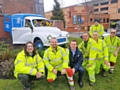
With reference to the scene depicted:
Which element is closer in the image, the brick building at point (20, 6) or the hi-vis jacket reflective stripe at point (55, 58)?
the hi-vis jacket reflective stripe at point (55, 58)

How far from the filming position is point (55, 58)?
12.7ft

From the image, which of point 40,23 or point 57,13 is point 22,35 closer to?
point 40,23

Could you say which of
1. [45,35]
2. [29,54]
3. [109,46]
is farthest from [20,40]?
[109,46]

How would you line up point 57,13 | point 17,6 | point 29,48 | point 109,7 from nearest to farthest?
1. point 29,48
2. point 17,6
3. point 57,13
4. point 109,7

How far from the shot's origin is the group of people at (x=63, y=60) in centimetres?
352

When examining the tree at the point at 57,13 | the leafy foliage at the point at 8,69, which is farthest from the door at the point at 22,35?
the tree at the point at 57,13

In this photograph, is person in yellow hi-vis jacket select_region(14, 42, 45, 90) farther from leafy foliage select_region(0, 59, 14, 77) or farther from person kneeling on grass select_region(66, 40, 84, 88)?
leafy foliage select_region(0, 59, 14, 77)

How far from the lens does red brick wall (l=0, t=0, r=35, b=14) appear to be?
2098 cm

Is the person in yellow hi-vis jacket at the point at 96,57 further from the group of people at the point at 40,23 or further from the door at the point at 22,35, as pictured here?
the group of people at the point at 40,23

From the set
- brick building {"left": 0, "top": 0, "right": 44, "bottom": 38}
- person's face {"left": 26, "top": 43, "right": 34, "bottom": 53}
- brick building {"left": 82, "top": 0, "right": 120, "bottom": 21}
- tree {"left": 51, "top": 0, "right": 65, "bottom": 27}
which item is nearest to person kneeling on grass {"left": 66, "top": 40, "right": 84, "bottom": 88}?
person's face {"left": 26, "top": 43, "right": 34, "bottom": 53}

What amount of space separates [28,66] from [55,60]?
795mm

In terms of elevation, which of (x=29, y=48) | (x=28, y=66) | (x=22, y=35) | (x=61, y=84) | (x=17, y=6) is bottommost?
(x=61, y=84)

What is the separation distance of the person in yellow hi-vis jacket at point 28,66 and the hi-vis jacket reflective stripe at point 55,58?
215mm

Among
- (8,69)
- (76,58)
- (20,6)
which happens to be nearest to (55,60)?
(76,58)
